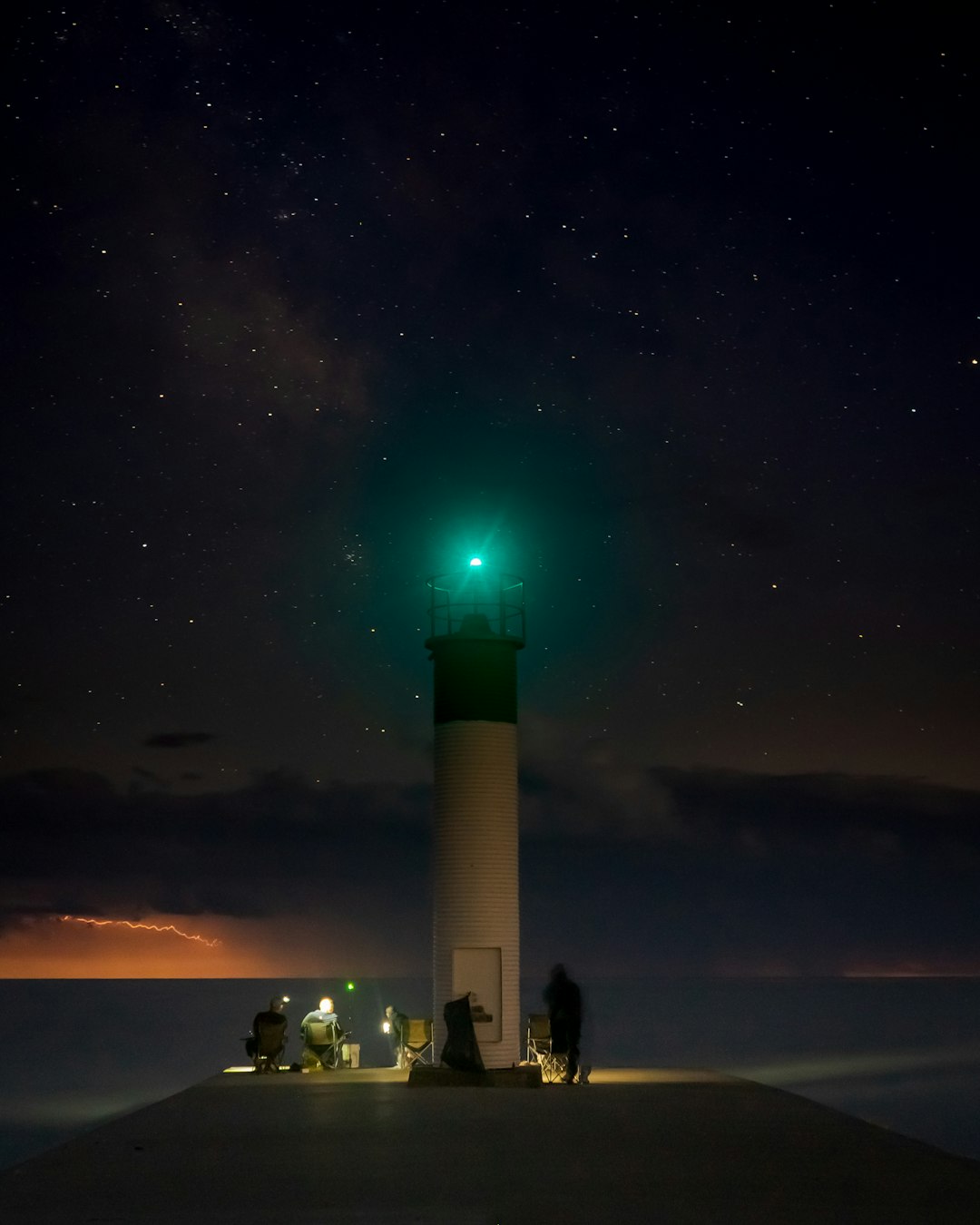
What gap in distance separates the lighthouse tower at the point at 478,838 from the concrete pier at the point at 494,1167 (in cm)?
378

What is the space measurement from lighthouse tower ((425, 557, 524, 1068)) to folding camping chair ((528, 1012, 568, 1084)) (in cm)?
65

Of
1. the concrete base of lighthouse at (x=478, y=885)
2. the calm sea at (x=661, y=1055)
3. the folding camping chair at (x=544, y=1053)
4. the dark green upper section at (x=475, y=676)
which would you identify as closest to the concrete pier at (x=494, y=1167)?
the concrete base of lighthouse at (x=478, y=885)

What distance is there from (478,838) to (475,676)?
2.33 meters

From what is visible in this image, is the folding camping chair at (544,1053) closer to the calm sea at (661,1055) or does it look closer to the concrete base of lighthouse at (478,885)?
the concrete base of lighthouse at (478,885)

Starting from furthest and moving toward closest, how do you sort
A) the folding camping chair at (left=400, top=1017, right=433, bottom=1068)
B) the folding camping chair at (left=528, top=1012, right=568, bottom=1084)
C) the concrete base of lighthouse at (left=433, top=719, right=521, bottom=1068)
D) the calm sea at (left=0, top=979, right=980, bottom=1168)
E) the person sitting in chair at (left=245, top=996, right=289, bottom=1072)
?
the calm sea at (left=0, top=979, right=980, bottom=1168), the folding camping chair at (left=400, top=1017, right=433, bottom=1068), the person sitting in chair at (left=245, top=996, right=289, bottom=1072), the folding camping chair at (left=528, top=1012, right=568, bottom=1084), the concrete base of lighthouse at (left=433, top=719, right=521, bottom=1068)

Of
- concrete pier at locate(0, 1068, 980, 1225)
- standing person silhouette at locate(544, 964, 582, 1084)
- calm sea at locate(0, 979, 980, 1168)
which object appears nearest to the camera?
concrete pier at locate(0, 1068, 980, 1225)

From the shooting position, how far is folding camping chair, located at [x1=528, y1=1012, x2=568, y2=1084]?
2202 centimetres

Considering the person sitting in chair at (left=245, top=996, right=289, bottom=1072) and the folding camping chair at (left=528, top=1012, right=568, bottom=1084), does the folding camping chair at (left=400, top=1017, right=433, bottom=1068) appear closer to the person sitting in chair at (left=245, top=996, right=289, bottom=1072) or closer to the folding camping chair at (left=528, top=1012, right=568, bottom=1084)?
the folding camping chair at (left=528, top=1012, right=568, bottom=1084)

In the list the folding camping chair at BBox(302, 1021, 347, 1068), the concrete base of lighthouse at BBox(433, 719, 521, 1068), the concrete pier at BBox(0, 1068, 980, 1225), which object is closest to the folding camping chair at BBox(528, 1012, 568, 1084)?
the concrete base of lighthouse at BBox(433, 719, 521, 1068)

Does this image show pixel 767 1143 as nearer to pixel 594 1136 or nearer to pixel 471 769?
pixel 594 1136

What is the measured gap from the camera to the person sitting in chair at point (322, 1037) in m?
23.4

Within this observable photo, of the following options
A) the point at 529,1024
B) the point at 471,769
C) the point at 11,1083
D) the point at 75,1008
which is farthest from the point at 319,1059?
the point at 75,1008

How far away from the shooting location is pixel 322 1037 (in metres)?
23.5

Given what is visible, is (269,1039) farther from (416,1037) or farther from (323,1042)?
(416,1037)
